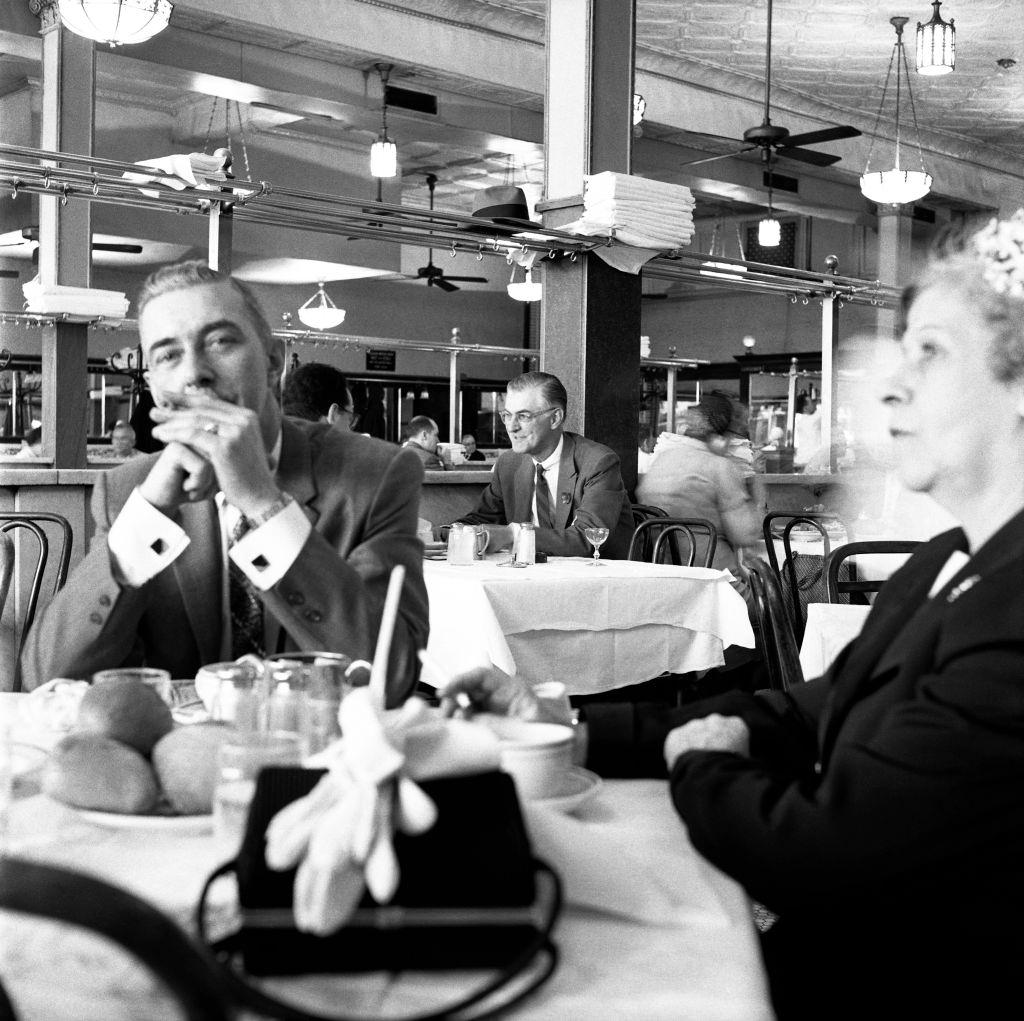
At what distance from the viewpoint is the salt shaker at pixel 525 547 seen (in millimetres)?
4027

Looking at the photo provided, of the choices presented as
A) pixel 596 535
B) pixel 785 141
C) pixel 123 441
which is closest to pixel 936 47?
pixel 785 141

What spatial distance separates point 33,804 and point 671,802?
0.61 m

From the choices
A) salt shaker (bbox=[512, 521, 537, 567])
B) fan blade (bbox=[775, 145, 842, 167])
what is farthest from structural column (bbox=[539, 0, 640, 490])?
fan blade (bbox=[775, 145, 842, 167])

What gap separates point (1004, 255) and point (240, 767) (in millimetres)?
888

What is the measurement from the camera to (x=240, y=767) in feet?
3.18

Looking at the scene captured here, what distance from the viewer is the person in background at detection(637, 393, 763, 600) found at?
5051 millimetres

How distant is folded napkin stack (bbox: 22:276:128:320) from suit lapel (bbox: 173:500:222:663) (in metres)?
5.25

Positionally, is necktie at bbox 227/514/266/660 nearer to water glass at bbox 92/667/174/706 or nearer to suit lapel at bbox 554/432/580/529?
water glass at bbox 92/667/174/706

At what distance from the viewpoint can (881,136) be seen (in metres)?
12.6

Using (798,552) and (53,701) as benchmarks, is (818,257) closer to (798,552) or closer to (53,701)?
(798,552)

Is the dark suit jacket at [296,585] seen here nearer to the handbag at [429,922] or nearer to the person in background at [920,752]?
the person in background at [920,752]

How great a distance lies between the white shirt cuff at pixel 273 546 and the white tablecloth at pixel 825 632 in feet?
4.79

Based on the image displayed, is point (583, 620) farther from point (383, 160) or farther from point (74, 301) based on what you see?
point (383, 160)

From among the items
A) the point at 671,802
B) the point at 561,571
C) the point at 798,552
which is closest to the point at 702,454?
the point at 798,552
